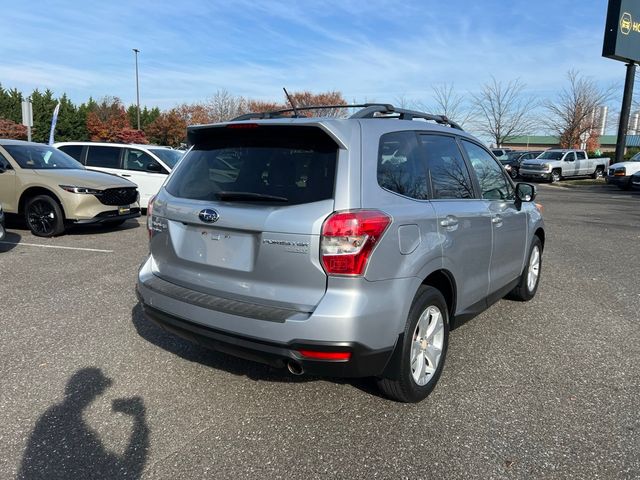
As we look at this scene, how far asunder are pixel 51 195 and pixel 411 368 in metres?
7.75

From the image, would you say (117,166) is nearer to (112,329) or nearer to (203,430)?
(112,329)

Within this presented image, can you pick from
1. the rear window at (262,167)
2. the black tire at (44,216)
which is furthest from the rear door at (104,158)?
the rear window at (262,167)

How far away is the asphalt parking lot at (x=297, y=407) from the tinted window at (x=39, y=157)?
4714 millimetres

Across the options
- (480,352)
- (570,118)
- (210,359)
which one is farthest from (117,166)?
(570,118)

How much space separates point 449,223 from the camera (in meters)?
3.44

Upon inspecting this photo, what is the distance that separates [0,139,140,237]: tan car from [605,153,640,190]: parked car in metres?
22.2

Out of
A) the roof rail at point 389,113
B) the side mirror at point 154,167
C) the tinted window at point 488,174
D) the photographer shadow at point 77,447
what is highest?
the roof rail at point 389,113

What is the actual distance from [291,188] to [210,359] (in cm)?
166

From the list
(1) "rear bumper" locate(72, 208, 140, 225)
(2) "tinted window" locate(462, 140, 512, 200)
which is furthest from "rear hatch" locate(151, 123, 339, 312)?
(1) "rear bumper" locate(72, 208, 140, 225)

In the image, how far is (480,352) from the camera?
162 inches

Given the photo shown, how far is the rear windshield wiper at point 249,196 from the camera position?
9.52 feet

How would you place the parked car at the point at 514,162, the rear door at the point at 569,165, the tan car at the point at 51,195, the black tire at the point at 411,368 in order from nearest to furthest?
the black tire at the point at 411,368, the tan car at the point at 51,195, the rear door at the point at 569,165, the parked car at the point at 514,162

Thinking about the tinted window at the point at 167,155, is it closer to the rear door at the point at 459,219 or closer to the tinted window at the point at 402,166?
the rear door at the point at 459,219

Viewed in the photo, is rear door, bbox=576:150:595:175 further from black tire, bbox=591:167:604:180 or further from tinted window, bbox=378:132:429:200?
tinted window, bbox=378:132:429:200
